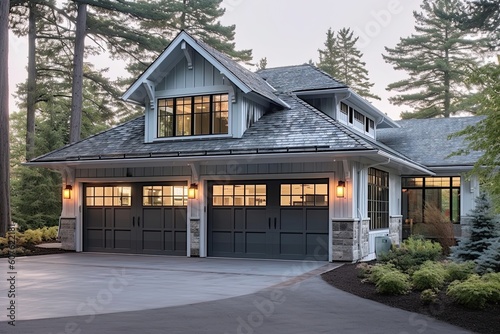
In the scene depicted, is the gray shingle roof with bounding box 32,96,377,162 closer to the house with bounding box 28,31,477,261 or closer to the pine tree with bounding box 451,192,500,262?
the house with bounding box 28,31,477,261

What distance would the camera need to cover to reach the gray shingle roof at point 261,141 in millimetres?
14233

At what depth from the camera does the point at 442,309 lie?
829cm

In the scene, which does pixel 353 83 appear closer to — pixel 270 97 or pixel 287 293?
pixel 270 97

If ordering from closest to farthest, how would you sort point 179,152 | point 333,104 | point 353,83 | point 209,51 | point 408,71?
point 179,152 < point 209,51 < point 333,104 < point 408,71 < point 353,83

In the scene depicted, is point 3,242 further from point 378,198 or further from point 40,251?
point 378,198

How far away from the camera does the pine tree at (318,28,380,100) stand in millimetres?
43406

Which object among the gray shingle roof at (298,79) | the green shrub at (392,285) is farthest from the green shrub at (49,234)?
the green shrub at (392,285)

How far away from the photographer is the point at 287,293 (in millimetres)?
9617

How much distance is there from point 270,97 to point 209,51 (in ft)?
7.39

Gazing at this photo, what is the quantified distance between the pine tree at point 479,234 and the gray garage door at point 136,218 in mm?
7650

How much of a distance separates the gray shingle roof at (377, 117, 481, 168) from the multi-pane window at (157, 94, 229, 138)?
27.6ft

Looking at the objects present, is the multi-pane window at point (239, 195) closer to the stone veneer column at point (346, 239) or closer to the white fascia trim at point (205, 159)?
the white fascia trim at point (205, 159)

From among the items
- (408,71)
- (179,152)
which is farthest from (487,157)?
(408,71)

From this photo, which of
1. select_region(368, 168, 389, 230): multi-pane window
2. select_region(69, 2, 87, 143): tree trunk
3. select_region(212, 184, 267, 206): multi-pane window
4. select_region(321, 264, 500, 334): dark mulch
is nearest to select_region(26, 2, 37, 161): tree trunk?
select_region(69, 2, 87, 143): tree trunk
